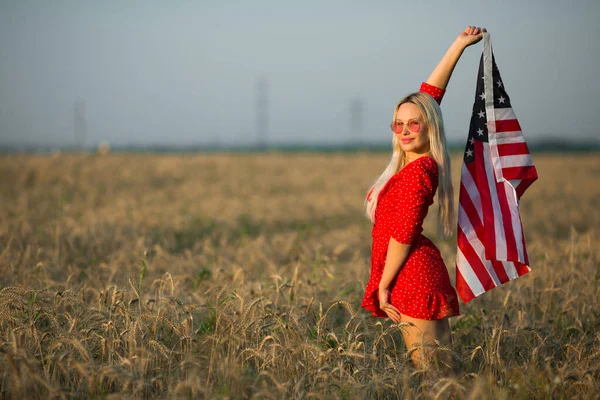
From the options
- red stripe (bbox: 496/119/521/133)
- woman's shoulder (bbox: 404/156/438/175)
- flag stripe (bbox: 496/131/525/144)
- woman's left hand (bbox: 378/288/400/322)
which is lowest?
woman's left hand (bbox: 378/288/400/322)

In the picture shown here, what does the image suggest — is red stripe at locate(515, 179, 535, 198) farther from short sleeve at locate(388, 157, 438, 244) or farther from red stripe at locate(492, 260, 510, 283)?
short sleeve at locate(388, 157, 438, 244)

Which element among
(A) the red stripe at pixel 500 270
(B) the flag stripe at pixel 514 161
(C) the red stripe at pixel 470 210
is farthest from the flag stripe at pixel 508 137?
(A) the red stripe at pixel 500 270

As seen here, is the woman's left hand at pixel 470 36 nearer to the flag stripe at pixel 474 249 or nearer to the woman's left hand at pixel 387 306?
the flag stripe at pixel 474 249

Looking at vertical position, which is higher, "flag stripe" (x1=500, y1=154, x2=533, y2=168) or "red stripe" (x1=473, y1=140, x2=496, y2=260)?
"flag stripe" (x1=500, y1=154, x2=533, y2=168)

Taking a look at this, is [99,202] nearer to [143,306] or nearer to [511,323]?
[143,306]

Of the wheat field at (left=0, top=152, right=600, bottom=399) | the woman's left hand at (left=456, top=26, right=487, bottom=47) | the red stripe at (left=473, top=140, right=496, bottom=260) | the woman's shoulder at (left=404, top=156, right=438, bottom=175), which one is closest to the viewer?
the wheat field at (left=0, top=152, right=600, bottom=399)

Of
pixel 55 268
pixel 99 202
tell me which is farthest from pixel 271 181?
pixel 55 268

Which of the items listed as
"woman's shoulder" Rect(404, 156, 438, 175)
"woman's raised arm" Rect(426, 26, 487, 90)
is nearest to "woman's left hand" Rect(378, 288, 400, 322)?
"woman's shoulder" Rect(404, 156, 438, 175)

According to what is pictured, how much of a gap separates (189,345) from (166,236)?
453 centimetres

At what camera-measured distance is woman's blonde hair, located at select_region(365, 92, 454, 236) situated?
2.82 m

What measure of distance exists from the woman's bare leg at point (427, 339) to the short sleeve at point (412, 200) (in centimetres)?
51

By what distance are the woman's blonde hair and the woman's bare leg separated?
23.6 inches

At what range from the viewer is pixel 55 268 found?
4.88m

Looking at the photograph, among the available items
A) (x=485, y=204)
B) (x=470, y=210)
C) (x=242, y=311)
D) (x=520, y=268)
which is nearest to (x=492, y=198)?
(x=485, y=204)
